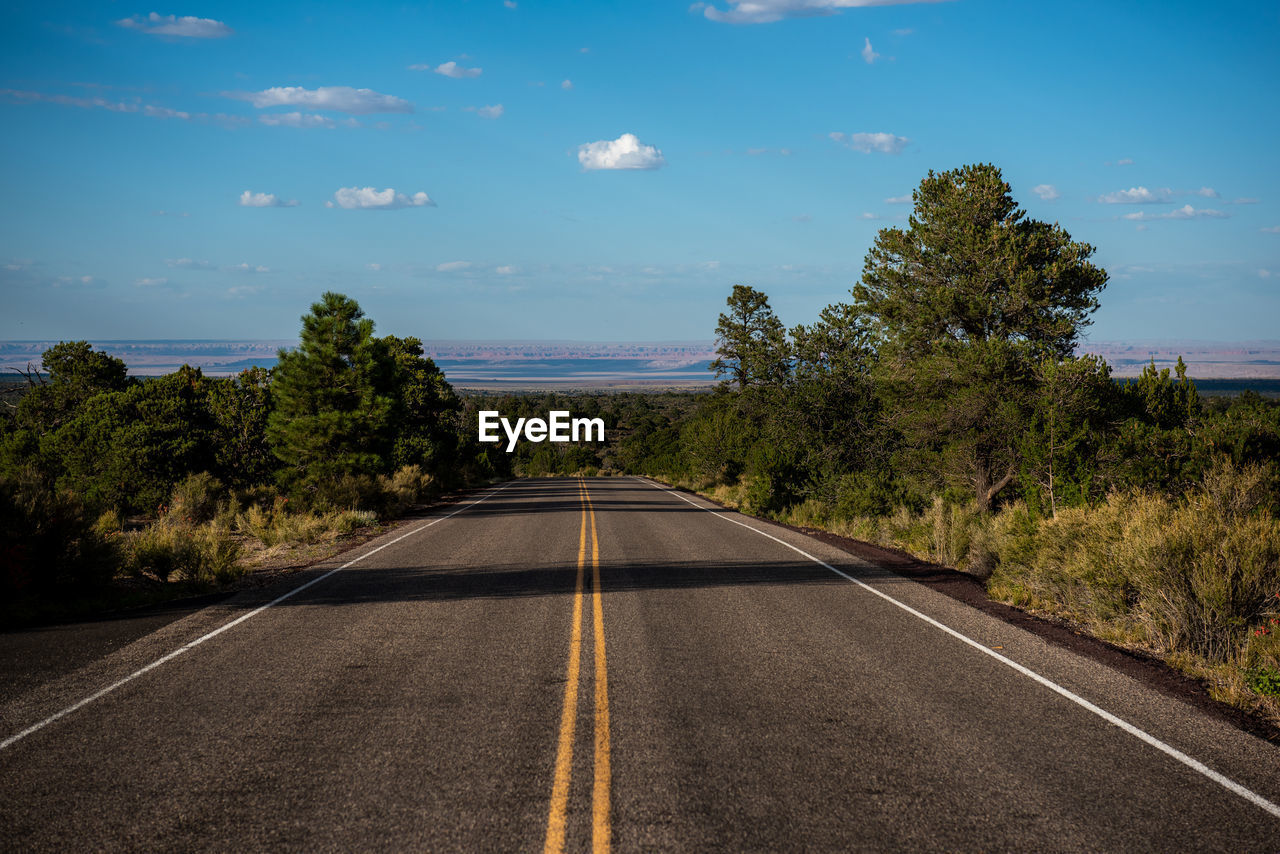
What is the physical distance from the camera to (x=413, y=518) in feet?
83.2

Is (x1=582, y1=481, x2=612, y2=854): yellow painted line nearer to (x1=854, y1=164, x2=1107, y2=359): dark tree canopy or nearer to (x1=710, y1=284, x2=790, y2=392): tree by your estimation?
(x1=854, y1=164, x2=1107, y2=359): dark tree canopy

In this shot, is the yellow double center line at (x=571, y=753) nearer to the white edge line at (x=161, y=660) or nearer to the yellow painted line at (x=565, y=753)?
the yellow painted line at (x=565, y=753)

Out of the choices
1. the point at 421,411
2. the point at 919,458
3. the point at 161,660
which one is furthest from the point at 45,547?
the point at 421,411

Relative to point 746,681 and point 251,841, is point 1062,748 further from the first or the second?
point 251,841

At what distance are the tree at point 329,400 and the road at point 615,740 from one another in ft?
60.9

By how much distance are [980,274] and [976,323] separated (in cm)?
148

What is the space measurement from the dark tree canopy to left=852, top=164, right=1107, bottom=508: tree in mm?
36

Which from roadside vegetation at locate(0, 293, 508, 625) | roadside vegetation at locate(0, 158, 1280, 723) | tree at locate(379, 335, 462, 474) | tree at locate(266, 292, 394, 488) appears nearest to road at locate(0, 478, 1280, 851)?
roadside vegetation at locate(0, 158, 1280, 723)

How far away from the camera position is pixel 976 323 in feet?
78.1

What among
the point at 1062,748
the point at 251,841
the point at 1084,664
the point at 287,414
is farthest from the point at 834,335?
the point at 251,841

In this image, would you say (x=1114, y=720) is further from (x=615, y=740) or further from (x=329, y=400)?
(x=329, y=400)

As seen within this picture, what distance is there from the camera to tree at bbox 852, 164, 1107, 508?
21406 millimetres

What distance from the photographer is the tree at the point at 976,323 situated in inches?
843

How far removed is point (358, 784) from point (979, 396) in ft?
65.3
